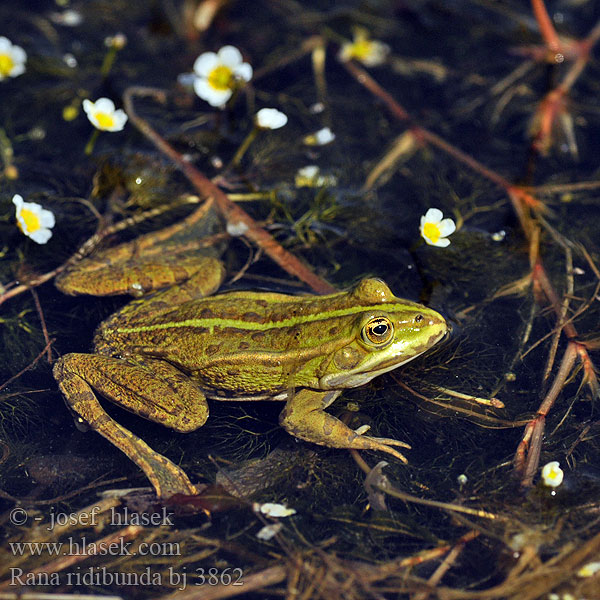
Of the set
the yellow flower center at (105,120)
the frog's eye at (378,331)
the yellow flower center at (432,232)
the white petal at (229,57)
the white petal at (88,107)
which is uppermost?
the white petal at (229,57)

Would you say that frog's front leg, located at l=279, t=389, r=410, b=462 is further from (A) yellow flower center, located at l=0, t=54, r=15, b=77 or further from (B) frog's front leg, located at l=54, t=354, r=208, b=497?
(A) yellow flower center, located at l=0, t=54, r=15, b=77

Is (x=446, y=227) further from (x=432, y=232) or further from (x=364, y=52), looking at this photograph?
(x=364, y=52)

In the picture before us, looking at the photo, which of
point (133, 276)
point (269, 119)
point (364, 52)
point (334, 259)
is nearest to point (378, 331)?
point (334, 259)

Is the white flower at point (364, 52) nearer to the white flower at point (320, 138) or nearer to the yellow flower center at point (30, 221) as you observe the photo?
the white flower at point (320, 138)

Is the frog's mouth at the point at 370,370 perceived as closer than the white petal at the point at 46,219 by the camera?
Yes

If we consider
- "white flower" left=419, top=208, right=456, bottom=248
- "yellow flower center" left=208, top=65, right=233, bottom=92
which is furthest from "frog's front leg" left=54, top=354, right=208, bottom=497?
"yellow flower center" left=208, top=65, right=233, bottom=92

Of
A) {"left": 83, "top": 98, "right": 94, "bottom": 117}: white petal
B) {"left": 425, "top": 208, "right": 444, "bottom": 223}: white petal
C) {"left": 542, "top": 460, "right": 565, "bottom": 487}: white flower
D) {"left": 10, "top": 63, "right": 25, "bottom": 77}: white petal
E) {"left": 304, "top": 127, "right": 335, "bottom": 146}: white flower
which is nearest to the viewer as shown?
{"left": 542, "top": 460, "right": 565, "bottom": 487}: white flower

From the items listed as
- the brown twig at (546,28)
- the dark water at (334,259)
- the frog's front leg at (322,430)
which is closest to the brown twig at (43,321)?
the dark water at (334,259)
